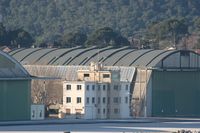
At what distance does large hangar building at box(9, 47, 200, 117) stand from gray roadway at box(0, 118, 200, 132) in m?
7.08

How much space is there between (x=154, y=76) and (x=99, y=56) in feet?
24.0

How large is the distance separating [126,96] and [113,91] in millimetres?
1002

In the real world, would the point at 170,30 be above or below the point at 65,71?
above

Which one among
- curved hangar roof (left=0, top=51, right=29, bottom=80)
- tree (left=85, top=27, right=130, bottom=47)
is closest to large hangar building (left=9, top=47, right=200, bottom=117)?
curved hangar roof (left=0, top=51, right=29, bottom=80)

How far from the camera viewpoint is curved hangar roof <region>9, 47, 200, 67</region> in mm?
107250

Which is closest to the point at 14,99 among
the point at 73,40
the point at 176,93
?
the point at 176,93

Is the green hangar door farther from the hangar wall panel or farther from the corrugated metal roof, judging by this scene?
the hangar wall panel

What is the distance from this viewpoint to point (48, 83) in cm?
10588

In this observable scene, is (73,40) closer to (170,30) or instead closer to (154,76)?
(170,30)

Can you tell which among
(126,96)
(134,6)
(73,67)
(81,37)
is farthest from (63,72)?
(134,6)

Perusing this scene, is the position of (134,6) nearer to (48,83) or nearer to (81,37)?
(81,37)

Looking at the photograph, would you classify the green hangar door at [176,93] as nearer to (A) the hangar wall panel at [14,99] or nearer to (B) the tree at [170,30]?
(A) the hangar wall panel at [14,99]

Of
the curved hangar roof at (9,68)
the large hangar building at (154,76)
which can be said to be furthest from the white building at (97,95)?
the curved hangar roof at (9,68)

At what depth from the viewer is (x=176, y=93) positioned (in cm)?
10644
